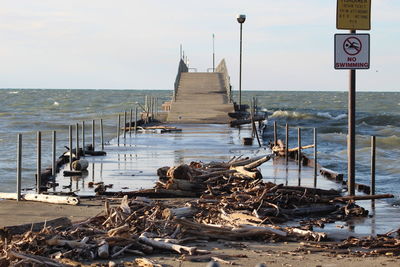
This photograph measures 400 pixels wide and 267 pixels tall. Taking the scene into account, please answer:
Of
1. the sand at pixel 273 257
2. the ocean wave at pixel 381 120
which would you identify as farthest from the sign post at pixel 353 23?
the ocean wave at pixel 381 120

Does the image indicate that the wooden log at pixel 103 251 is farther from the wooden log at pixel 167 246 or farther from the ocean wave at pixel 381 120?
the ocean wave at pixel 381 120

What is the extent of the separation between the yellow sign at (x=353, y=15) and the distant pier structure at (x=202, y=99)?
97.4ft

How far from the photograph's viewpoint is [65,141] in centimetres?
3928

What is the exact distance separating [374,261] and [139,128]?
29024 mm

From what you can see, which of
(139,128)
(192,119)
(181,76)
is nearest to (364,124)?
(181,76)

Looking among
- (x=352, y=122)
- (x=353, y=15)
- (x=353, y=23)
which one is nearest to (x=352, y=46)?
(x=353, y=23)

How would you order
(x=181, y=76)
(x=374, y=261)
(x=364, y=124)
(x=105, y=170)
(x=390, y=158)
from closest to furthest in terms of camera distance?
1. (x=374, y=261)
2. (x=105, y=170)
3. (x=390, y=158)
4. (x=181, y=76)
5. (x=364, y=124)

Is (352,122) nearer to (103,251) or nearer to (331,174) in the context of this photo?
(103,251)

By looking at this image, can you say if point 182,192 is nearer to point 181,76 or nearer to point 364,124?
point 181,76

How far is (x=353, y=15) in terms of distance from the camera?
12008mm

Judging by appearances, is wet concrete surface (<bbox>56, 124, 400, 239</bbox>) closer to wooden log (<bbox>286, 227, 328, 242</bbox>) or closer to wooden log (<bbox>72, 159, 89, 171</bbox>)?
wooden log (<bbox>72, 159, 89, 171</bbox>)

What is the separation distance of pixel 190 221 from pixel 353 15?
4.23 meters

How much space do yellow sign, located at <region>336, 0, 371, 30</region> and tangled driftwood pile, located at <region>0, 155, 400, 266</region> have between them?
9.09 ft

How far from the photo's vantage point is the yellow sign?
470 inches
